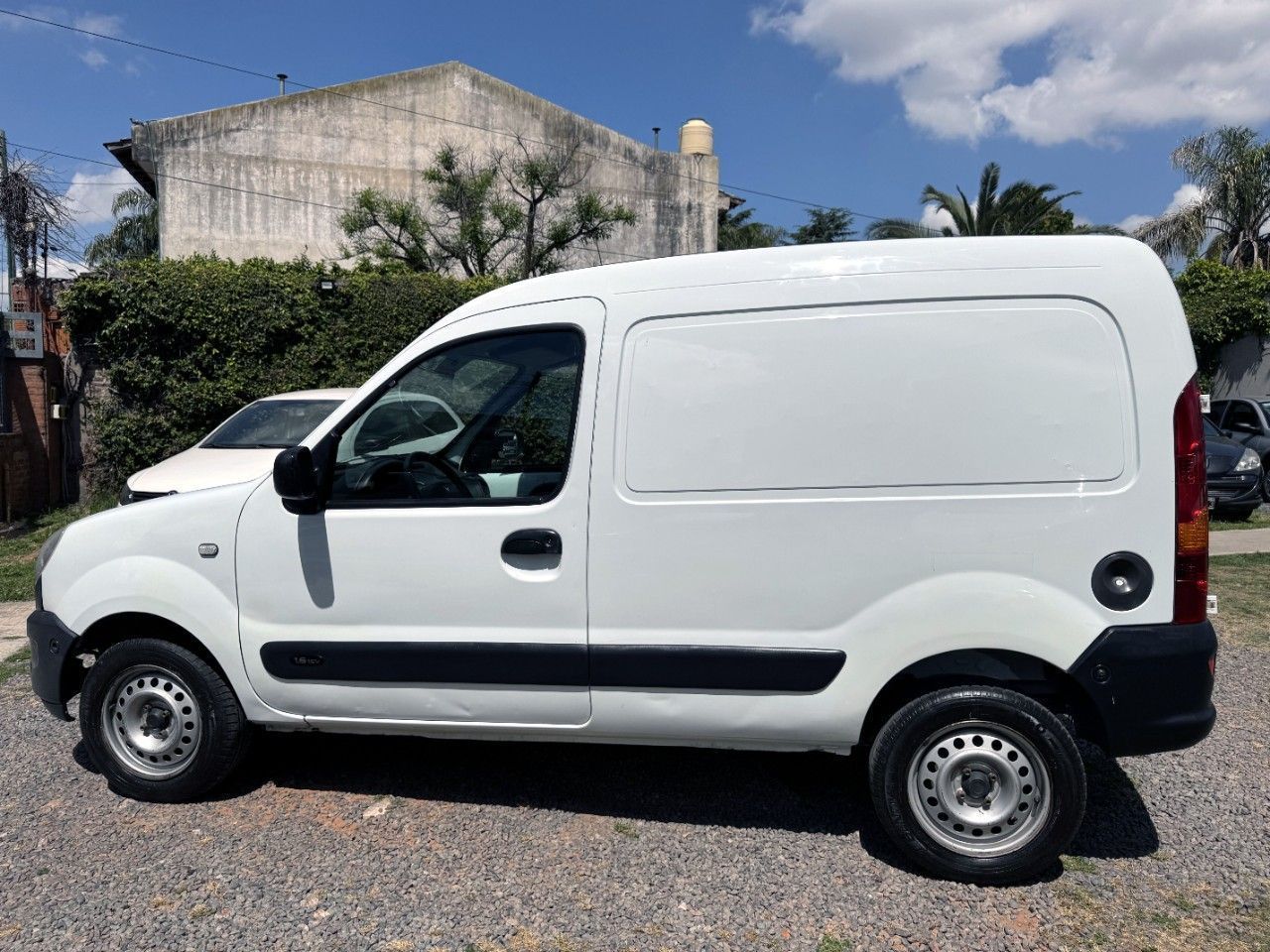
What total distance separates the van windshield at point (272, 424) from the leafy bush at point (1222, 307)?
1721 centimetres

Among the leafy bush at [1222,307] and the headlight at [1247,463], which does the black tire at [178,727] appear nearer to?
the headlight at [1247,463]

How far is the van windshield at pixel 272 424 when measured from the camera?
8.98 metres

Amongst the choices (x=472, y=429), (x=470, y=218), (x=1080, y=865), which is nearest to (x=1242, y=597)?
(x=1080, y=865)

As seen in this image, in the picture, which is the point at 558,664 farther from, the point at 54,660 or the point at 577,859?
Result: the point at 54,660

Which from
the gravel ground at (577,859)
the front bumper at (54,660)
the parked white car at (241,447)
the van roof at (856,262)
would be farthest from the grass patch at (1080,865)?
the parked white car at (241,447)

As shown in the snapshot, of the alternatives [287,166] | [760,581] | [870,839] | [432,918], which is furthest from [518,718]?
[287,166]

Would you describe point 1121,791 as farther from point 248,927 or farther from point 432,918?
point 248,927

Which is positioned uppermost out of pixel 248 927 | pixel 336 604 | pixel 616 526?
pixel 616 526

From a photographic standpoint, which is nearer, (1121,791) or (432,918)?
(432,918)

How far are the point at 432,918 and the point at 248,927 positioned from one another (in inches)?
23.6

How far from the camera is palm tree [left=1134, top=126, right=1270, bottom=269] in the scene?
23.4 metres

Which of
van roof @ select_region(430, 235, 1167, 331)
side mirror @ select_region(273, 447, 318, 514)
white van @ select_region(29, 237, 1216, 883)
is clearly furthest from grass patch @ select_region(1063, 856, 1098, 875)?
side mirror @ select_region(273, 447, 318, 514)

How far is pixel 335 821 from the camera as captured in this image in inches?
157

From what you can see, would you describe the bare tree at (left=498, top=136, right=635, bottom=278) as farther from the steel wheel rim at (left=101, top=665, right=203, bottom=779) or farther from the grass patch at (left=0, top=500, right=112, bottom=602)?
the steel wheel rim at (left=101, top=665, right=203, bottom=779)
